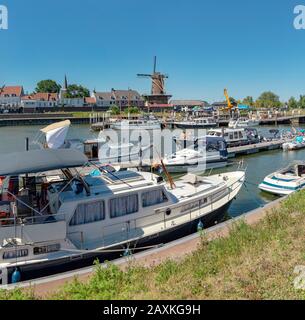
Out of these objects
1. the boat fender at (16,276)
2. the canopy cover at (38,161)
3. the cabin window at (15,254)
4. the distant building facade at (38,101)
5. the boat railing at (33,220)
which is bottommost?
the boat fender at (16,276)

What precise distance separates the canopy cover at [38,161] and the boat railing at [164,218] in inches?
104

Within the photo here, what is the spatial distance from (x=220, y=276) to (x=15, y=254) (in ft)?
20.5

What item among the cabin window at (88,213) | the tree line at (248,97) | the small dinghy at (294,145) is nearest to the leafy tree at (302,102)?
the tree line at (248,97)

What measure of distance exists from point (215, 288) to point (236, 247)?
2.17 meters

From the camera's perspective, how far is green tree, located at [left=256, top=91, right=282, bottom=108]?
146 m

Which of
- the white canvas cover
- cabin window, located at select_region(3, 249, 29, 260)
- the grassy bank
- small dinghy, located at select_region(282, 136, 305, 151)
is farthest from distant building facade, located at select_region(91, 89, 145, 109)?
the grassy bank

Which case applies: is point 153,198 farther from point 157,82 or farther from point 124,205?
point 157,82

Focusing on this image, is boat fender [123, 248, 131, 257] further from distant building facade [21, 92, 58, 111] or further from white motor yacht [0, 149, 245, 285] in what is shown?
distant building facade [21, 92, 58, 111]

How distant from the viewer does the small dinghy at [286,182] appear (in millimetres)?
19647

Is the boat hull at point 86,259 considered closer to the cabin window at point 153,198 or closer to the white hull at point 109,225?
the white hull at point 109,225

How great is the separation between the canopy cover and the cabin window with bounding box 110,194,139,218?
202cm

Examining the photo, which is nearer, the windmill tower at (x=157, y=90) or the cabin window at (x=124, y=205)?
the cabin window at (x=124, y=205)

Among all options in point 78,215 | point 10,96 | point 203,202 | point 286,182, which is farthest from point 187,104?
point 78,215
